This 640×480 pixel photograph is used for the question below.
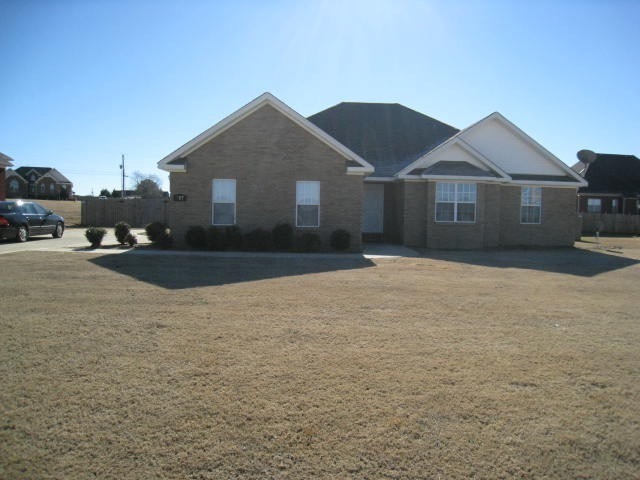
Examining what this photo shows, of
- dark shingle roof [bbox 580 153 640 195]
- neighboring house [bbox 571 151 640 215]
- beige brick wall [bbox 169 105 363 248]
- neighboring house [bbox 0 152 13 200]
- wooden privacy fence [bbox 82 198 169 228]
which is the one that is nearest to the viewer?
beige brick wall [bbox 169 105 363 248]

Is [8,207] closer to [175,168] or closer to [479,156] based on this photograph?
[175,168]

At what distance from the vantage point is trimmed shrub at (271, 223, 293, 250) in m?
16.6

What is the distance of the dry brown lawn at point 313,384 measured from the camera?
321 cm

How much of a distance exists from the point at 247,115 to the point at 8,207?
35.7 feet

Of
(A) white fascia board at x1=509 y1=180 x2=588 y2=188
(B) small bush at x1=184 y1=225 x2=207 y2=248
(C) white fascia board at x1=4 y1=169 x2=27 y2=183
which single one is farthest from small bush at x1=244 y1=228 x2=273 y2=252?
(C) white fascia board at x1=4 y1=169 x2=27 y2=183

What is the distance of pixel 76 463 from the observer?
311 centimetres

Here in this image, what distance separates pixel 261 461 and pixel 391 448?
39.2 inches

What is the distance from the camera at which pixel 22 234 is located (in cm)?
1819

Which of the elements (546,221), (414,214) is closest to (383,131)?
(414,214)

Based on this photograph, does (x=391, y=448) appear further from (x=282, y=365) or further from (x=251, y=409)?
(x=282, y=365)

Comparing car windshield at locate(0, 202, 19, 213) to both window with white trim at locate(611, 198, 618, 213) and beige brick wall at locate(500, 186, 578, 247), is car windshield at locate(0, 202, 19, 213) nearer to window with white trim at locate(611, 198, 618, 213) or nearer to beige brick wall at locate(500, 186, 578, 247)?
beige brick wall at locate(500, 186, 578, 247)

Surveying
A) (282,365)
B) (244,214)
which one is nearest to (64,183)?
(244,214)

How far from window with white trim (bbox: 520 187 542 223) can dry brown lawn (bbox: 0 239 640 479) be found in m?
13.3

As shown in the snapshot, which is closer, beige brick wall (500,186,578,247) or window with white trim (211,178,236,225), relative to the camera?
window with white trim (211,178,236,225)
